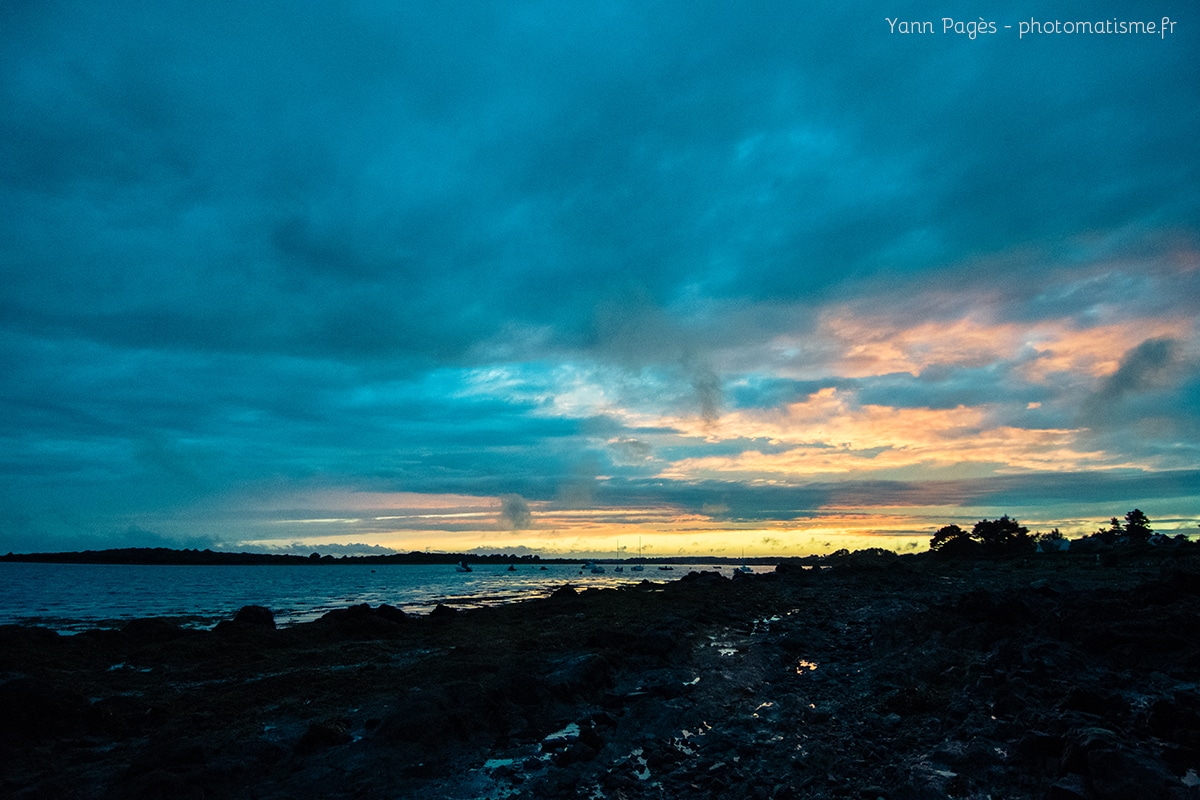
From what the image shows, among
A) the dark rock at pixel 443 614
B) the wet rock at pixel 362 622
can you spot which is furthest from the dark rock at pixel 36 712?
the dark rock at pixel 443 614

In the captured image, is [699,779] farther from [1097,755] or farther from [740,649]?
[740,649]

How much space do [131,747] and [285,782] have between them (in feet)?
15.7

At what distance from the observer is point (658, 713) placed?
13.2 metres

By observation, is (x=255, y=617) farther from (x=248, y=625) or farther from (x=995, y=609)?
(x=995, y=609)

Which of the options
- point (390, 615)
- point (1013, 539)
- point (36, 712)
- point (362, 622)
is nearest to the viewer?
point (36, 712)

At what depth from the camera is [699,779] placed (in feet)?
31.3

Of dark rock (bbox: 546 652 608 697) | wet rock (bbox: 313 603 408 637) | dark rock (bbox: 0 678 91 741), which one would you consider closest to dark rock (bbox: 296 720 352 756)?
dark rock (bbox: 546 652 608 697)

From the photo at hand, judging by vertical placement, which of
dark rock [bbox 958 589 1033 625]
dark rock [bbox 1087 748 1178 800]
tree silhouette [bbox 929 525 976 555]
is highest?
dark rock [bbox 1087 748 1178 800]

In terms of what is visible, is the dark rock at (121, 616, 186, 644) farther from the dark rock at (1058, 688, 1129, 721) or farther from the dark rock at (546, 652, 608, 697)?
the dark rock at (1058, 688, 1129, 721)

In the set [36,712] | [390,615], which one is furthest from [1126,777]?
[390,615]

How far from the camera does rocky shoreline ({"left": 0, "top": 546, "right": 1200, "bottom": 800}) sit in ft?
28.8

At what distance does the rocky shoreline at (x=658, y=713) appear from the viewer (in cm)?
877

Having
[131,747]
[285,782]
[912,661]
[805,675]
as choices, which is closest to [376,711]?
[285,782]

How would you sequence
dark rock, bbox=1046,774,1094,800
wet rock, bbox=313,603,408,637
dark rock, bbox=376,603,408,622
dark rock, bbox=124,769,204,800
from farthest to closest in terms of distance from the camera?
dark rock, bbox=376,603,408,622 → wet rock, bbox=313,603,408,637 → dark rock, bbox=124,769,204,800 → dark rock, bbox=1046,774,1094,800
